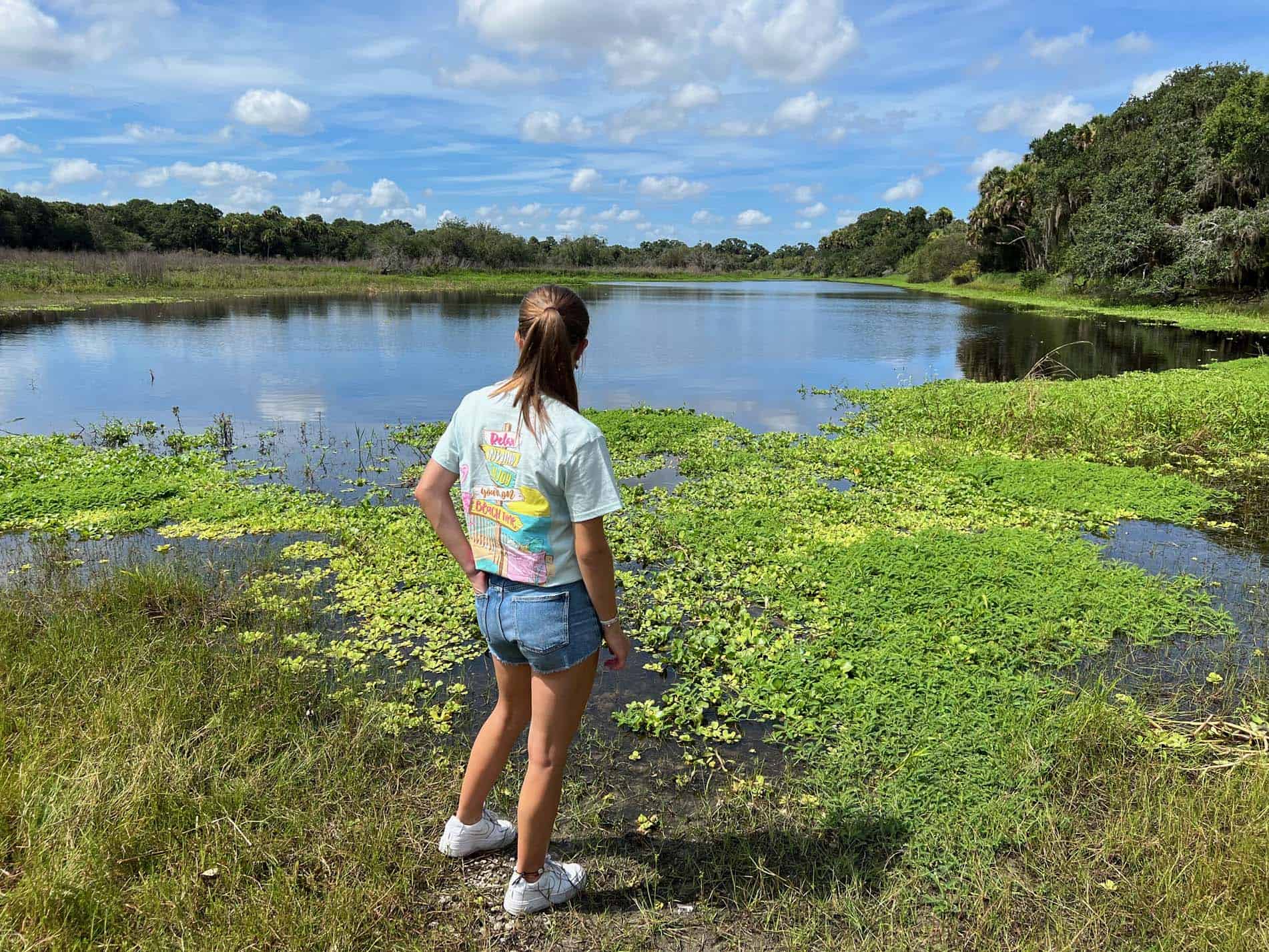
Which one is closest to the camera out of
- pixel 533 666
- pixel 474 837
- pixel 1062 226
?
pixel 533 666

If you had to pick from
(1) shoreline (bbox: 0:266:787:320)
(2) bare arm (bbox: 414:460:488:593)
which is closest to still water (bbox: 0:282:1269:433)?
(1) shoreline (bbox: 0:266:787:320)

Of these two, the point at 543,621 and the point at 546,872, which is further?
the point at 546,872

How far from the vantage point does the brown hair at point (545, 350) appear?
98.7 inches

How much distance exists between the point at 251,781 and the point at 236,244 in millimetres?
84299

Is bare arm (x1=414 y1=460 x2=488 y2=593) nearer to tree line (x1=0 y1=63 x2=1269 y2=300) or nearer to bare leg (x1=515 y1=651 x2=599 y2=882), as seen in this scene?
bare leg (x1=515 y1=651 x2=599 y2=882)

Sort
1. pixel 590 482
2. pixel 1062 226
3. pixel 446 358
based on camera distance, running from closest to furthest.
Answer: pixel 590 482 < pixel 446 358 < pixel 1062 226

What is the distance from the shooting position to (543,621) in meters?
2.53

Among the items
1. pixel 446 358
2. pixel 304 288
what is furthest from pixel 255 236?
pixel 446 358

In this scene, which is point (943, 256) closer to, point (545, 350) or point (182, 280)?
point (182, 280)

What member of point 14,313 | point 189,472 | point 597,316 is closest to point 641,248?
point 597,316

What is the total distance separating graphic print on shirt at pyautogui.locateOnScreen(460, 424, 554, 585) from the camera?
8.29 ft

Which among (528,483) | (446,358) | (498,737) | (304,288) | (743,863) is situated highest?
(304,288)

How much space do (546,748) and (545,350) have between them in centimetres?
139

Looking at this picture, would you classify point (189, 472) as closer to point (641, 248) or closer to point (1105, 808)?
point (1105, 808)
